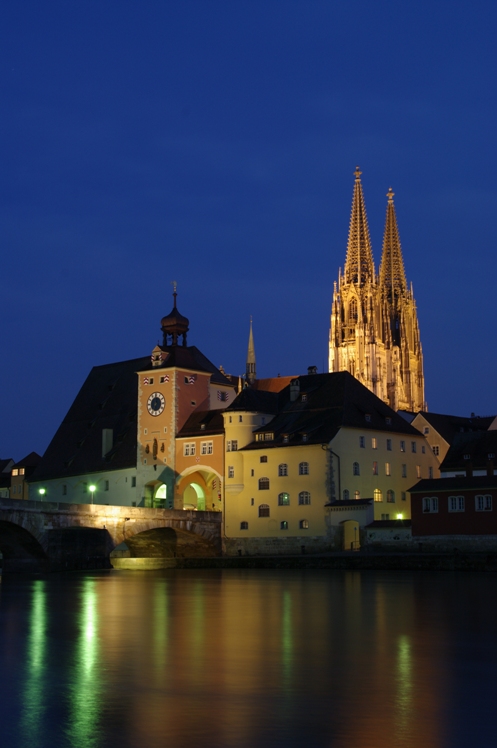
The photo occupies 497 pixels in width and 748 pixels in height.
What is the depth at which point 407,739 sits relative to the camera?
14062mm

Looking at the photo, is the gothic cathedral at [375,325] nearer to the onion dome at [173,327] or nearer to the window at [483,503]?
the onion dome at [173,327]

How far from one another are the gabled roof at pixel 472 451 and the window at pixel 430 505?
10.8 metres

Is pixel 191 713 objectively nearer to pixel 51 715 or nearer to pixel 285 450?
pixel 51 715

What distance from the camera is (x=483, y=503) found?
64500 mm

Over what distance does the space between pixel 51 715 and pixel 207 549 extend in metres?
65.2

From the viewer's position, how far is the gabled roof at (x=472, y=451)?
78688 mm

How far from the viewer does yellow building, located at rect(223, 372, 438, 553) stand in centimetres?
7575

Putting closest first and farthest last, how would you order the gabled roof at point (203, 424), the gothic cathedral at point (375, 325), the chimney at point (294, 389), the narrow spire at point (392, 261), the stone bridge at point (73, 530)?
1. the stone bridge at point (73, 530)
2. the chimney at point (294, 389)
3. the gabled roof at point (203, 424)
4. the gothic cathedral at point (375, 325)
5. the narrow spire at point (392, 261)

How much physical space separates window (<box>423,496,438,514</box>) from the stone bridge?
61.7ft

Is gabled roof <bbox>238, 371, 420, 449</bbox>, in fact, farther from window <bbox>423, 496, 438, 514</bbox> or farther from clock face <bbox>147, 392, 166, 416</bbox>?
window <bbox>423, 496, 438, 514</bbox>

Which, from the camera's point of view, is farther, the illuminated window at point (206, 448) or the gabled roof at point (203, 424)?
the gabled roof at point (203, 424)

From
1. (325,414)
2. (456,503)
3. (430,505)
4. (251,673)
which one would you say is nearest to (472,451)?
(325,414)

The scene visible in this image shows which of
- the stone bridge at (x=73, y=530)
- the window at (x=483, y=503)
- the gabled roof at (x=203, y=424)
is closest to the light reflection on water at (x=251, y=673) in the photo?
the window at (x=483, y=503)

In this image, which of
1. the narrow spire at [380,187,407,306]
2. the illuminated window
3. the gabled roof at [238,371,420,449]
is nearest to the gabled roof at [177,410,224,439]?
the illuminated window
